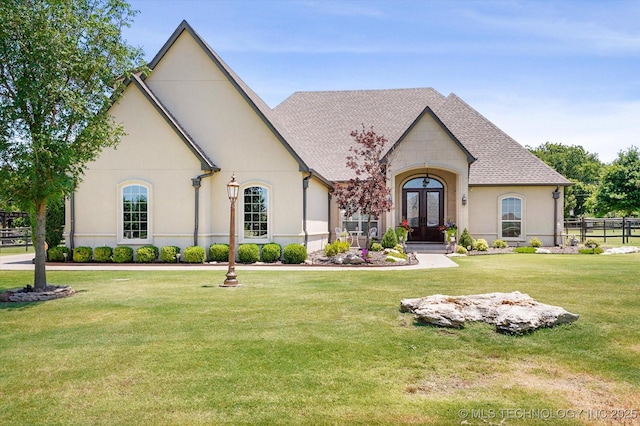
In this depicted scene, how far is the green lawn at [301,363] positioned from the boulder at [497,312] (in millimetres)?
167

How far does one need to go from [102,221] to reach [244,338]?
46.9 feet

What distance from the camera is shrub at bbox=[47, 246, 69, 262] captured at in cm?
1889

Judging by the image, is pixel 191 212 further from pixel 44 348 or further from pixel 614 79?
pixel 614 79

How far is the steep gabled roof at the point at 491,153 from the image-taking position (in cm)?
2488

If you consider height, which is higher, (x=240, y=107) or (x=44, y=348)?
(x=240, y=107)

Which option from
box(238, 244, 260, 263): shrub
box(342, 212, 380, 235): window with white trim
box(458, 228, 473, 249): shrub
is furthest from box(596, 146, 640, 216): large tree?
box(238, 244, 260, 263): shrub

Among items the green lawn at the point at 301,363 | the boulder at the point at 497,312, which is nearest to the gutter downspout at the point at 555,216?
the green lawn at the point at 301,363

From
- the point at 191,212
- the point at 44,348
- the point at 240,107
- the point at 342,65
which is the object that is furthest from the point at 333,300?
the point at 342,65

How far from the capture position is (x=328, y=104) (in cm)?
3062

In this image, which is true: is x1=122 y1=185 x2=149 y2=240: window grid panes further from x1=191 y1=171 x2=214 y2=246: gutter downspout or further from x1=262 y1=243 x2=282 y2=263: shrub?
x1=262 y1=243 x2=282 y2=263: shrub

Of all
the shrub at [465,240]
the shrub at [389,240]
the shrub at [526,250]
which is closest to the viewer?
the shrub at [389,240]

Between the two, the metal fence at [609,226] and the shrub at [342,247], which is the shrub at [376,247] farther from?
the metal fence at [609,226]

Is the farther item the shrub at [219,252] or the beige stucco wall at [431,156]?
the beige stucco wall at [431,156]

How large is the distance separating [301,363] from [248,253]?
12.8 metres
